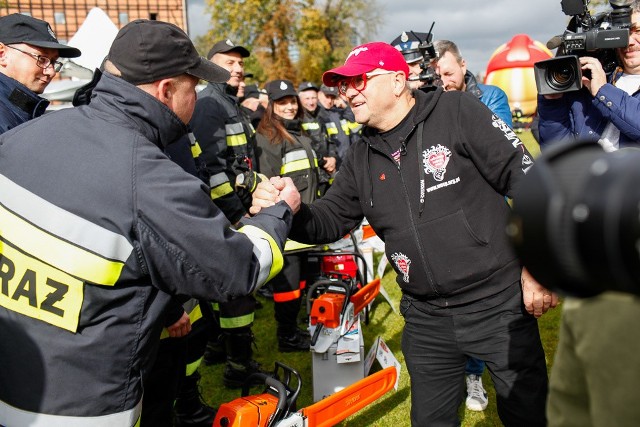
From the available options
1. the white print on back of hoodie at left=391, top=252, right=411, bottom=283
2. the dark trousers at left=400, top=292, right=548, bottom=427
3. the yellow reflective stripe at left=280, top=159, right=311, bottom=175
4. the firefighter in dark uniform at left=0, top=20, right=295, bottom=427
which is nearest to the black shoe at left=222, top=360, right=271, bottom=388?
the yellow reflective stripe at left=280, top=159, right=311, bottom=175

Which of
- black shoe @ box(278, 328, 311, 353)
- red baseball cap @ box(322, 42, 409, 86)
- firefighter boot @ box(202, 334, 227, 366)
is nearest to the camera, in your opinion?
red baseball cap @ box(322, 42, 409, 86)

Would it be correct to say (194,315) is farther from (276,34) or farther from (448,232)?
(276,34)

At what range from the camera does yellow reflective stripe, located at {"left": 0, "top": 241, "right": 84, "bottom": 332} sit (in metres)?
1.80

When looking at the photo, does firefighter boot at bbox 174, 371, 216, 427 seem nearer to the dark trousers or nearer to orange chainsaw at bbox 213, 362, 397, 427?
orange chainsaw at bbox 213, 362, 397, 427

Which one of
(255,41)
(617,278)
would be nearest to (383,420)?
(617,278)

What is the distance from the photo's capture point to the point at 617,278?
72cm

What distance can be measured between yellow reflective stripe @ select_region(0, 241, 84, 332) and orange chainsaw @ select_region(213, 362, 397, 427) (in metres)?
1.20

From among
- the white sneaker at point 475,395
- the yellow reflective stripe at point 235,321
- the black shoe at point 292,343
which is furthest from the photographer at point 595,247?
the black shoe at point 292,343

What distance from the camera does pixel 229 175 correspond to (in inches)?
177

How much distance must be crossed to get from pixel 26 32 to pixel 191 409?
108 inches

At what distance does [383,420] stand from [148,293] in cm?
245

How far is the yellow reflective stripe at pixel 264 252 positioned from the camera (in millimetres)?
2062

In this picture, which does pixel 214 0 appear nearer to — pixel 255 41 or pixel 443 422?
pixel 255 41

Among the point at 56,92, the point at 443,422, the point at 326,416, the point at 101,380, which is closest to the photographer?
the point at 101,380
